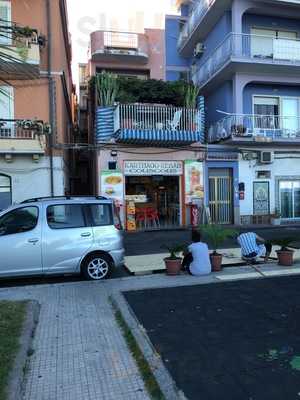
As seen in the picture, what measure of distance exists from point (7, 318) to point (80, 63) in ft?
93.3

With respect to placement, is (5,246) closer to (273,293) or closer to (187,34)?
(273,293)

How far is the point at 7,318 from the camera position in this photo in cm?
586

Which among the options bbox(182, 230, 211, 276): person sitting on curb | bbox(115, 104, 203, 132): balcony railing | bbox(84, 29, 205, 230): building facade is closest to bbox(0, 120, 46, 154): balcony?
bbox(84, 29, 205, 230): building facade

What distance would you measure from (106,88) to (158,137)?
3238 mm

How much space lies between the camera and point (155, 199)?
21000 mm

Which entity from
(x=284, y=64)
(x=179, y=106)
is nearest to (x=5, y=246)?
(x=179, y=106)

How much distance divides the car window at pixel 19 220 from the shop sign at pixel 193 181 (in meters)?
11.9

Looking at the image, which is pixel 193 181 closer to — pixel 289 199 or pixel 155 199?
pixel 155 199

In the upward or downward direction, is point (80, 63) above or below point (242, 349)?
above

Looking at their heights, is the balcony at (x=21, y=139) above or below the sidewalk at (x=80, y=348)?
above

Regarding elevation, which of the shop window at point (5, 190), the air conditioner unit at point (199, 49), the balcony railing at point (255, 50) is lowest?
the shop window at point (5, 190)

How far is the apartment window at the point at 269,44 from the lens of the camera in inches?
797

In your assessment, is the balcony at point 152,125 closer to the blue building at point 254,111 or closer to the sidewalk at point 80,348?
the blue building at point 254,111

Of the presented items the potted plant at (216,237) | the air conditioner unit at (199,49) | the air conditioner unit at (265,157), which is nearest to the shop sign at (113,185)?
the air conditioner unit at (265,157)
